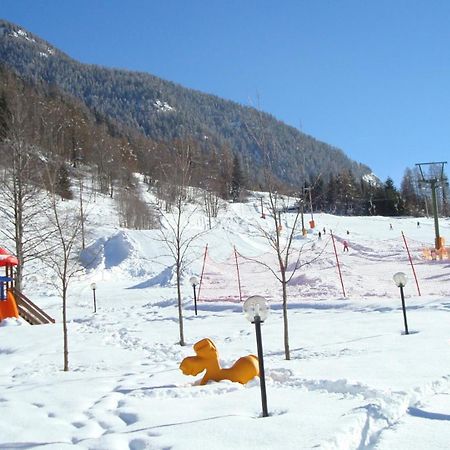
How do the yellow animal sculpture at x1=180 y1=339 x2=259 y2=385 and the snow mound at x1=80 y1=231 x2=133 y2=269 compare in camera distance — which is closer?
the yellow animal sculpture at x1=180 y1=339 x2=259 y2=385

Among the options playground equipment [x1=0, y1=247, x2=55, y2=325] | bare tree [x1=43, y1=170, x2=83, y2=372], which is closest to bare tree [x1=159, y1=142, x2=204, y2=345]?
Result: bare tree [x1=43, y1=170, x2=83, y2=372]

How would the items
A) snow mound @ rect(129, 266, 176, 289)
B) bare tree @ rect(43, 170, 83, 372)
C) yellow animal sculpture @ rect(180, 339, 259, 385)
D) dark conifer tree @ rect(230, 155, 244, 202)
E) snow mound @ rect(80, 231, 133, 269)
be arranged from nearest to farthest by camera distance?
yellow animal sculpture @ rect(180, 339, 259, 385) → bare tree @ rect(43, 170, 83, 372) → snow mound @ rect(129, 266, 176, 289) → snow mound @ rect(80, 231, 133, 269) → dark conifer tree @ rect(230, 155, 244, 202)

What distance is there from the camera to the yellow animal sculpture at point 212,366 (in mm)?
6676

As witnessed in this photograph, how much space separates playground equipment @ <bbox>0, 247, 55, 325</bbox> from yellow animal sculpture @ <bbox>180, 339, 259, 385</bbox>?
11.3 meters

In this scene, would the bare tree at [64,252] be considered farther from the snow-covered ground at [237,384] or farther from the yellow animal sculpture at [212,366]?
the yellow animal sculpture at [212,366]

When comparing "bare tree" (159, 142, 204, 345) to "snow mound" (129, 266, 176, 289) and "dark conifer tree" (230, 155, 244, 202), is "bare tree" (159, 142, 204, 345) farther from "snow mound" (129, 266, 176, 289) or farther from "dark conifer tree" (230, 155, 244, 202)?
"dark conifer tree" (230, 155, 244, 202)

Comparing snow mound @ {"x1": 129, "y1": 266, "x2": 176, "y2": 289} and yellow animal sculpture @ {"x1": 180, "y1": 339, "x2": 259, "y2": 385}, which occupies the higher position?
snow mound @ {"x1": 129, "y1": 266, "x2": 176, "y2": 289}

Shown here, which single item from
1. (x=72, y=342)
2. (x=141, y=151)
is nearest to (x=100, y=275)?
(x=72, y=342)

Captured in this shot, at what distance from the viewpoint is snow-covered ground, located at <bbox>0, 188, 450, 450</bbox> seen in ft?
14.0

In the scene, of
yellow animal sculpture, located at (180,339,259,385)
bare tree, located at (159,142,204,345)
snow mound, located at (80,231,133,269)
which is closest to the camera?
yellow animal sculpture, located at (180,339,259,385)

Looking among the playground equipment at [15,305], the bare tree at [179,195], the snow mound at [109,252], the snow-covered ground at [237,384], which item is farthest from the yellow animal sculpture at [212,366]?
the snow mound at [109,252]

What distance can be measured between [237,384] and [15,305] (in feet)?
40.4

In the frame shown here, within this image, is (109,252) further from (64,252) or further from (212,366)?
(212,366)

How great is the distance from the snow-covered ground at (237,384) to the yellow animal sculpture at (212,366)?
8.5 inches
